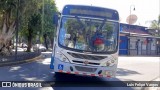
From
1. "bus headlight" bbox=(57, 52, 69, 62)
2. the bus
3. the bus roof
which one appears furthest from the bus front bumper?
the bus roof

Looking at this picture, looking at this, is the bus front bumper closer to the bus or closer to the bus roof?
the bus

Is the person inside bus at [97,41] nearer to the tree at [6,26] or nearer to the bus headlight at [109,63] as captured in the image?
the bus headlight at [109,63]

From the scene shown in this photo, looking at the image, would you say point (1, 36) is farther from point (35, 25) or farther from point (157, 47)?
point (157, 47)

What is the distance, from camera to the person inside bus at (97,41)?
11.3m

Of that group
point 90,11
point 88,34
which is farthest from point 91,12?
point 88,34

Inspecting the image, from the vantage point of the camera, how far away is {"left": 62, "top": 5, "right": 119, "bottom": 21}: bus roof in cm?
1158

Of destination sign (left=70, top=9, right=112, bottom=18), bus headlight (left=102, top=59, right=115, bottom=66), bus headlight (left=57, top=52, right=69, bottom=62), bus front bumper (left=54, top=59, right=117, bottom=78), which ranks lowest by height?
bus front bumper (left=54, top=59, right=117, bottom=78)

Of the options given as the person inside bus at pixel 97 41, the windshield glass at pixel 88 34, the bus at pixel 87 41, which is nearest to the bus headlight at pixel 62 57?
the bus at pixel 87 41

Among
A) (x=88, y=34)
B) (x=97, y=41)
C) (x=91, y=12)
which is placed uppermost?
(x=91, y=12)

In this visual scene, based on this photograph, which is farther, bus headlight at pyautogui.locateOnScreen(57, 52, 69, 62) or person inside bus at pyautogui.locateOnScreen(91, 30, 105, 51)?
person inside bus at pyautogui.locateOnScreen(91, 30, 105, 51)

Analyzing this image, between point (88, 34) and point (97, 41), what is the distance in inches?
18.7

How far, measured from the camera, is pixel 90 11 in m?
11.6

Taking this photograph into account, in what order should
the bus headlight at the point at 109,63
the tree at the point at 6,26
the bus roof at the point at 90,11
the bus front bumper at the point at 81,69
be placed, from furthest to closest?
1. the tree at the point at 6,26
2. the bus roof at the point at 90,11
3. the bus headlight at the point at 109,63
4. the bus front bumper at the point at 81,69

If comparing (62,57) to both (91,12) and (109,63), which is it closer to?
(109,63)
